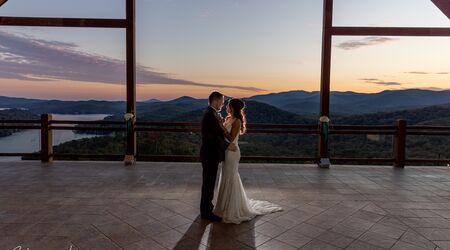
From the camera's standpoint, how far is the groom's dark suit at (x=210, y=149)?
3.57 metres

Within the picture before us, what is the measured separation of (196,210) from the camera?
3998mm

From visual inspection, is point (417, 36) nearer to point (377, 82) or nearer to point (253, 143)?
point (253, 143)

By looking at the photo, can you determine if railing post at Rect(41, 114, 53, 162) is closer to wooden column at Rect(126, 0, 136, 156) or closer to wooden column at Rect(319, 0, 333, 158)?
wooden column at Rect(126, 0, 136, 156)

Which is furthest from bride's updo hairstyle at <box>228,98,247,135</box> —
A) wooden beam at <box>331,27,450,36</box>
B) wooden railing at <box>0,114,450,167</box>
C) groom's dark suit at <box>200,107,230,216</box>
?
wooden beam at <box>331,27,450,36</box>

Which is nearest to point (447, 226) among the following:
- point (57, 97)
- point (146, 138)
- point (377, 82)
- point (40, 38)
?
point (146, 138)

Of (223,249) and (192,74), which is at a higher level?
(192,74)

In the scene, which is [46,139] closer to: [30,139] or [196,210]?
[30,139]

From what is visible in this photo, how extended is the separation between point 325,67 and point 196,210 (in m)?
4.49

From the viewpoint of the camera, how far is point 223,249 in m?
2.93

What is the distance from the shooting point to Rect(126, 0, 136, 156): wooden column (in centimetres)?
681

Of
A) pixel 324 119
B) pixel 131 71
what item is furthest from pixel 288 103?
pixel 131 71

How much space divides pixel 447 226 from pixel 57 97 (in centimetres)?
1103

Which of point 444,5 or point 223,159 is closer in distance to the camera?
point 223,159

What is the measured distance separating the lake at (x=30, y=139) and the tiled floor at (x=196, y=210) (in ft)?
2.46
